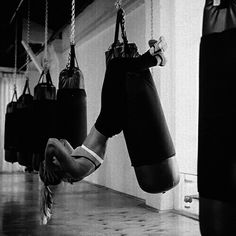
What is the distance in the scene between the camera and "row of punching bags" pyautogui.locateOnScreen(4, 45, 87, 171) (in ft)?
7.89

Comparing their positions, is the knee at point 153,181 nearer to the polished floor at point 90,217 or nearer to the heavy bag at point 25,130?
the polished floor at point 90,217

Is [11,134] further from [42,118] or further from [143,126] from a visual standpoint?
[143,126]

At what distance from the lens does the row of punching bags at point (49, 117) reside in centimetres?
241

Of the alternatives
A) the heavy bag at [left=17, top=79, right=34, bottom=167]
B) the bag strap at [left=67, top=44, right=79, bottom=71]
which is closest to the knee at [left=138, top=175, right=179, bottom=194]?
the bag strap at [left=67, top=44, right=79, bottom=71]

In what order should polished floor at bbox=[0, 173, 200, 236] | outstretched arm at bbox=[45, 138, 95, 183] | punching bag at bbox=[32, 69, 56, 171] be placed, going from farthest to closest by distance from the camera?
polished floor at bbox=[0, 173, 200, 236]
punching bag at bbox=[32, 69, 56, 171]
outstretched arm at bbox=[45, 138, 95, 183]

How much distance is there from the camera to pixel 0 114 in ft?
32.2

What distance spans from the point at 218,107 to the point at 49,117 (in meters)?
1.97

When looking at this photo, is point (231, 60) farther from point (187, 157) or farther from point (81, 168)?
point (187, 157)

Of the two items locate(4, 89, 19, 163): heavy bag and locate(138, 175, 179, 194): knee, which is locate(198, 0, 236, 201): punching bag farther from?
locate(4, 89, 19, 163): heavy bag

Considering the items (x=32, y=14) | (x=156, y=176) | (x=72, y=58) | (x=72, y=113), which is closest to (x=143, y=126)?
(x=156, y=176)

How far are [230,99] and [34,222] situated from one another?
3.35 metres

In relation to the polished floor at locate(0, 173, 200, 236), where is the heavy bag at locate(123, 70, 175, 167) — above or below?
above

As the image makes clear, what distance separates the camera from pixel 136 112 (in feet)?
5.27

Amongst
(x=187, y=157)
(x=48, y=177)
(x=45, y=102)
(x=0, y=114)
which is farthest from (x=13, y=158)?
(x=0, y=114)
